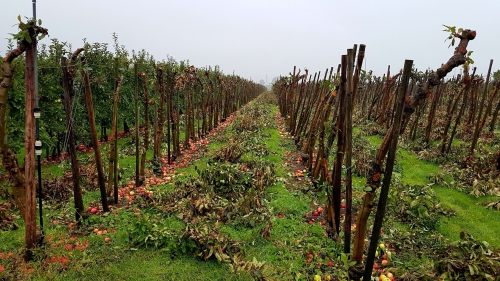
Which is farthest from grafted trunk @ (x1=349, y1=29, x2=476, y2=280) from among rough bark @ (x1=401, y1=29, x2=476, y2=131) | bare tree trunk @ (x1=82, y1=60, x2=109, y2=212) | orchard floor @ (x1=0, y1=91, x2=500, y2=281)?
bare tree trunk @ (x1=82, y1=60, x2=109, y2=212)

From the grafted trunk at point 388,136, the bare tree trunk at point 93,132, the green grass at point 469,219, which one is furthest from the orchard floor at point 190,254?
the grafted trunk at point 388,136

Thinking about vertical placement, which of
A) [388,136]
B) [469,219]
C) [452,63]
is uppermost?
[452,63]

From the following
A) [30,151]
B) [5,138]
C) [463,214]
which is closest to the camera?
[30,151]

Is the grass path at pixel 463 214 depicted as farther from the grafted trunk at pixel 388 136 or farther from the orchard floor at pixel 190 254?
the grafted trunk at pixel 388 136

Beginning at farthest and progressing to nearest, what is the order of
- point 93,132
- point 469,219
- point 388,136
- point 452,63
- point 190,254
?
point 469,219 < point 93,132 < point 190,254 < point 388,136 < point 452,63

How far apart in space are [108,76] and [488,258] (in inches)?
532

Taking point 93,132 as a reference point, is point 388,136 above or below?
above

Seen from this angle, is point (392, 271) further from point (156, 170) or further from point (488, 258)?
point (156, 170)

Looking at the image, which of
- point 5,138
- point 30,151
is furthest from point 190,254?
→ point 5,138

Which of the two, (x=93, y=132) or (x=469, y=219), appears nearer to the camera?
(x=93, y=132)

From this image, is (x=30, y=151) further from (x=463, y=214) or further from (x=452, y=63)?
(x=463, y=214)

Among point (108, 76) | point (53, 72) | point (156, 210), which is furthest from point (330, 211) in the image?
point (108, 76)

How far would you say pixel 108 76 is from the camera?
42.7 feet

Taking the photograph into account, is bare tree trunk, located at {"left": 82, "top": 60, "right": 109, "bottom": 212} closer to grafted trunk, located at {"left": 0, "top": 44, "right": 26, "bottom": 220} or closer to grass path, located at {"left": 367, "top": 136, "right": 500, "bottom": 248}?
grafted trunk, located at {"left": 0, "top": 44, "right": 26, "bottom": 220}
